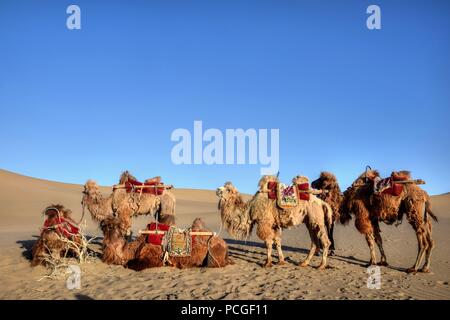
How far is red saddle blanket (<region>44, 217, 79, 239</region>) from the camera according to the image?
9078 millimetres

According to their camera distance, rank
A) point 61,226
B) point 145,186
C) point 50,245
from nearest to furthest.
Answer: point 50,245
point 61,226
point 145,186

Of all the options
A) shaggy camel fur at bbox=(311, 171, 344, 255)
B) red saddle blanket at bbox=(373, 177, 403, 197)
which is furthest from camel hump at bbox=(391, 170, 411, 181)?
shaggy camel fur at bbox=(311, 171, 344, 255)

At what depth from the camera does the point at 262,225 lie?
Answer: 30.8 feet

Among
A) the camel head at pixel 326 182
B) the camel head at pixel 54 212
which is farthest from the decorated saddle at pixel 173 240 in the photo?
the camel head at pixel 326 182

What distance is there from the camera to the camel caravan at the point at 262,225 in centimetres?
880

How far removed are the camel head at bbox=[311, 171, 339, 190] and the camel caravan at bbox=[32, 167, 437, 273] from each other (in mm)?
563

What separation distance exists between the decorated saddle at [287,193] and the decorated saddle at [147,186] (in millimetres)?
3689

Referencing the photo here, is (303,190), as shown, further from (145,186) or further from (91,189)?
(91,189)

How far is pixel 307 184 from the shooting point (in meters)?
9.64

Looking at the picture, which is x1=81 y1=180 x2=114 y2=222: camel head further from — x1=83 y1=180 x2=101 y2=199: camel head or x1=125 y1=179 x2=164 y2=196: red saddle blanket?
x1=125 y1=179 x2=164 y2=196: red saddle blanket

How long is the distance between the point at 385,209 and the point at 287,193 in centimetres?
245

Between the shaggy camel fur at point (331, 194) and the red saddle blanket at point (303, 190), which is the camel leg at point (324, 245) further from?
the shaggy camel fur at point (331, 194)

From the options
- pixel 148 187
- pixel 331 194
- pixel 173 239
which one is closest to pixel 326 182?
pixel 331 194
